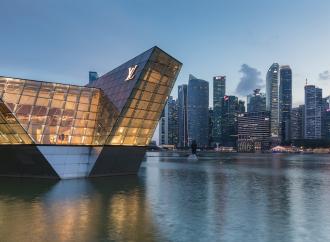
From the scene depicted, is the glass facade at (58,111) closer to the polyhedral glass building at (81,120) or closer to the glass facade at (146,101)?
the polyhedral glass building at (81,120)

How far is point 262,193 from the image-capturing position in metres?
32.0

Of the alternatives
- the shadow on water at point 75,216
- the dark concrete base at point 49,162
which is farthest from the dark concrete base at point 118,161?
the shadow on water at point 75,216

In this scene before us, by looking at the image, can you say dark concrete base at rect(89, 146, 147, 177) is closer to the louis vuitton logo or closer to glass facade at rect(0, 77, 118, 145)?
glass facade at rect(0, 77, 118, 145)

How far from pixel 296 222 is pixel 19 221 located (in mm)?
13121

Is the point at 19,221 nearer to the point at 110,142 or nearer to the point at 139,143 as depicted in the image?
the point at 110,142

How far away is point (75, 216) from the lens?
20.8m

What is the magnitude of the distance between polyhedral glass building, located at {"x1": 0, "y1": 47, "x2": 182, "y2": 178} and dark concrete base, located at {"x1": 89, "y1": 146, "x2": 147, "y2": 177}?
141 millimetres

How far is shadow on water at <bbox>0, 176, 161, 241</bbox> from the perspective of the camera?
645 inches

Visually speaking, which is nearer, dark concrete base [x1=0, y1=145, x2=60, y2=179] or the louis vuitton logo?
dark concrete base [x1=0, y1=145, x2=60, y2=179]

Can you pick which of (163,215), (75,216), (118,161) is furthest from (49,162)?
(163,215)

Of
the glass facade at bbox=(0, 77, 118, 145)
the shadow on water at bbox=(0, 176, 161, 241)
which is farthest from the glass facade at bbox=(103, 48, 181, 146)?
the shadow on water at bbox=(0, 176, 161, 241)

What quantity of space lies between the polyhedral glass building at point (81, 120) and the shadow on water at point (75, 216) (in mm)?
12678

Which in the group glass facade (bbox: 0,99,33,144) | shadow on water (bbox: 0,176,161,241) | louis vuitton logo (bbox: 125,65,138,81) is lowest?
shadow on water (bbox: 0,176,161,241)

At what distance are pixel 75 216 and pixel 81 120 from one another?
2815cm
